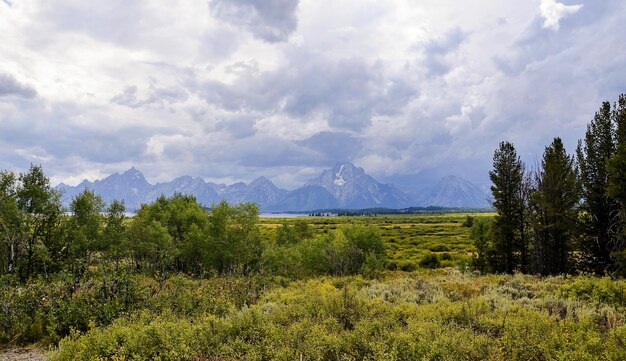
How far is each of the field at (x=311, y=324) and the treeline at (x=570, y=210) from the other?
16.0 m

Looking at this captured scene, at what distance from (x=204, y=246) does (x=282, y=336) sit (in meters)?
39.2

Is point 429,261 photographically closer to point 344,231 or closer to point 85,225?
point 344,231

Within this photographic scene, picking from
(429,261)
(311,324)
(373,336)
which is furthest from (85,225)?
(429,261)

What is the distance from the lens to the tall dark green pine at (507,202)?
35.4 meters

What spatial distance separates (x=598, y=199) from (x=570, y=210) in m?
2.11

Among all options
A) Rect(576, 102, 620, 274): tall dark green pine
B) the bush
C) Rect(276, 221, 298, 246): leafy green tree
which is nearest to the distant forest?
Rect(576, 102, 620, 274): tall dark green pine

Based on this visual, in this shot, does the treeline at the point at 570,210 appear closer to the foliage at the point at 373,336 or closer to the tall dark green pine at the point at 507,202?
the tall dark green pine at the point at 507,202

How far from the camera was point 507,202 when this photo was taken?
35.6 m

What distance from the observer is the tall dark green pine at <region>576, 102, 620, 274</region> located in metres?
28.6

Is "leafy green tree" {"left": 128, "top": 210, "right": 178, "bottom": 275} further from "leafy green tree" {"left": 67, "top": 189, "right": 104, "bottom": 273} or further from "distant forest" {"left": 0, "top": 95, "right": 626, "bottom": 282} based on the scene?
"leafy green tree" {"left": 67, "top": 189, "right": 104, "bottom": 273}

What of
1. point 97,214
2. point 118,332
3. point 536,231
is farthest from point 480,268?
point 97,214

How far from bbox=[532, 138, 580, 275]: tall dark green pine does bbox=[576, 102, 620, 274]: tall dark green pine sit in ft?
2.78

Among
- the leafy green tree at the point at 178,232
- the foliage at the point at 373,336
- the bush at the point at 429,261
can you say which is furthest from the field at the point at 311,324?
the bush at the point at 429,261

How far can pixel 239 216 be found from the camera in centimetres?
4594
